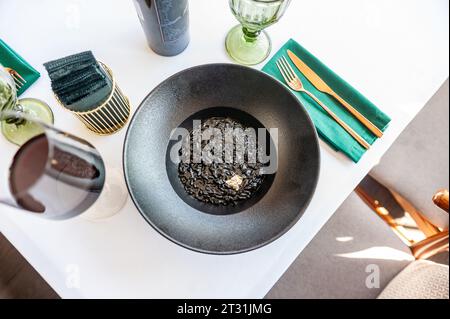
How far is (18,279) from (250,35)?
1.01 m

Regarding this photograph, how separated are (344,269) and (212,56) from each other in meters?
0.62

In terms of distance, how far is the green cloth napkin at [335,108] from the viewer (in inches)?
26.3

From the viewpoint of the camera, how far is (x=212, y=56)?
701 millimetres

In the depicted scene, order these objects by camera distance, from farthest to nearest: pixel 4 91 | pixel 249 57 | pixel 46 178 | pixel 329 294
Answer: pixel 329 294
pixel 249 57
pixel 4 91
pixel 46 178

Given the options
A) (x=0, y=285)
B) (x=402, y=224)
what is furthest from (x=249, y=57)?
(x=0, y=285)

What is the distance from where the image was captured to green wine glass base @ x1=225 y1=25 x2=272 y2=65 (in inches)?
27.5

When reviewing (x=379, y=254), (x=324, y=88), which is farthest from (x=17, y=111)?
(x=379, y=254)

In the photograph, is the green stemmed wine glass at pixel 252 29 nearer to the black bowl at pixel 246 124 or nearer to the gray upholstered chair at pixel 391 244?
the black bowl at pixel 246 124

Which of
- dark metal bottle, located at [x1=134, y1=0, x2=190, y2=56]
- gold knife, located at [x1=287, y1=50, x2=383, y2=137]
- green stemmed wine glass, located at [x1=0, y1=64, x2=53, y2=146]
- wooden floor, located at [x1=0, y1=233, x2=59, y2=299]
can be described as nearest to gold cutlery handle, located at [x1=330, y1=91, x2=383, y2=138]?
gold knife, located at [x1=287, y1=50, x2=383, y2=137]

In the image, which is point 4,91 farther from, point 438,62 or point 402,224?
point 402,224

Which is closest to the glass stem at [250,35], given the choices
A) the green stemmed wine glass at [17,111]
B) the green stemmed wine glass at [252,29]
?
the green stemmed wine glass at [252,29]

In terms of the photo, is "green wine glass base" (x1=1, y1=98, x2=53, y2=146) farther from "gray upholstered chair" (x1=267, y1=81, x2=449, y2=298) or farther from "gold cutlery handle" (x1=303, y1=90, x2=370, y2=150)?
"gray upholstered chair" (x1=267, y1=81, x2=449, y2=298)

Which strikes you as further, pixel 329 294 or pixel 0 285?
pixel 0 285

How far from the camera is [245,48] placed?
70 centimetres
